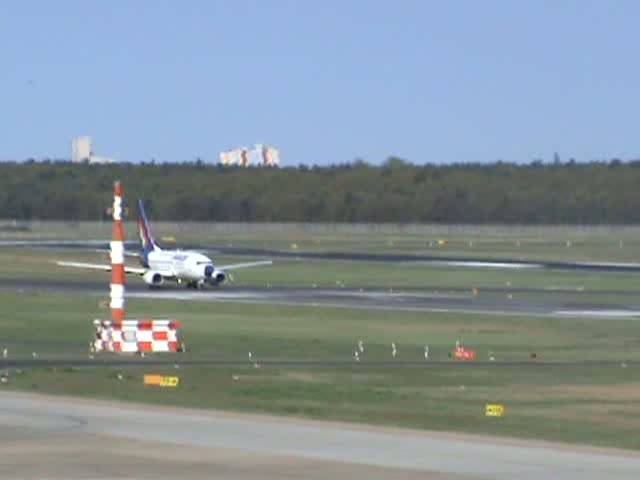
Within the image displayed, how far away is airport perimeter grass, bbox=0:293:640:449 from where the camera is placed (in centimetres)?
3528

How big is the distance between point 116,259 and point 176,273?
135ft

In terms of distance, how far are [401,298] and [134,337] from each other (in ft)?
111

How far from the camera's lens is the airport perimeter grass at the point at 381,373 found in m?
35.3

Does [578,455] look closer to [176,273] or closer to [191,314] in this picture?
[191,314]

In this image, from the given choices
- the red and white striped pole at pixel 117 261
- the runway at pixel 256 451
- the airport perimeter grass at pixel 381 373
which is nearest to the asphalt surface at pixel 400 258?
the airport perimeter grass at pixel 381 373

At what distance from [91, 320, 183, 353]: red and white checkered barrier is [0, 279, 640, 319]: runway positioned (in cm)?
2405

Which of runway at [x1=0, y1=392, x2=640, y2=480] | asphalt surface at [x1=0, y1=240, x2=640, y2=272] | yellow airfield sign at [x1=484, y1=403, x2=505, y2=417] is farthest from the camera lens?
asphalt surface at [x1=0, y1=240, x2=640, y2=272]

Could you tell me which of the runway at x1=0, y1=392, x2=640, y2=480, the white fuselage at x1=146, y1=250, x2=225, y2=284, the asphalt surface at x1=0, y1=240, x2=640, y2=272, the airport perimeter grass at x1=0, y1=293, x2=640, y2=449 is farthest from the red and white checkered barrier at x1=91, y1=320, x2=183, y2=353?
the asphalt surface at x1=0, y1=240, x2=640, y2=272

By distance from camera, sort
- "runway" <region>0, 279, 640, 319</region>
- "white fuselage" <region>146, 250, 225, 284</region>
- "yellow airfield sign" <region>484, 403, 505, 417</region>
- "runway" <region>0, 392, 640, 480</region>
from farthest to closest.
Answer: "white fuselage" <region>146, 250, 225, 284</region> → "runway" <region>0, 279, 640, 319</region> → "yellow airfield sign" <region>484, 403, 505, 417</region> → "runway" <region>0, 392, 640, 480</region>

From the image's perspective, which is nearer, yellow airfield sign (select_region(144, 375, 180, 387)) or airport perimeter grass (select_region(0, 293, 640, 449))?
airport perimeter grass (select_region(0, 293, 640, 449))

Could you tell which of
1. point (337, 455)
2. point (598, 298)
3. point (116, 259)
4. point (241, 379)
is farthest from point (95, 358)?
point (598, 298)

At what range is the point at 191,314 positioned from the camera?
70.6 m

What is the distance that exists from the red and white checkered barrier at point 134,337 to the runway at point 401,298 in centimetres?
2405

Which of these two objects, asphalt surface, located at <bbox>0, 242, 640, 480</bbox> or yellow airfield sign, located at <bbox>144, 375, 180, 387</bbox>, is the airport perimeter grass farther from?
asphalt surface, located at <bbox>0, 242, 640, 480</bbox>
